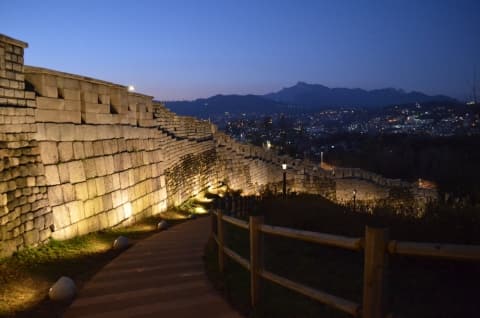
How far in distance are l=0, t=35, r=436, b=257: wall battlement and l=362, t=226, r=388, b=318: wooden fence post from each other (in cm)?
531

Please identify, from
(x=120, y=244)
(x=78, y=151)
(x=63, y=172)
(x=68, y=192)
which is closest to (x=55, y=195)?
(x=68, y=192)

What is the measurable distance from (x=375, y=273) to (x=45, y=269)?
16.5 ft

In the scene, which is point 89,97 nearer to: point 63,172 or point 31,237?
point 63,172

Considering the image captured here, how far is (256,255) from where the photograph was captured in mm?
3627

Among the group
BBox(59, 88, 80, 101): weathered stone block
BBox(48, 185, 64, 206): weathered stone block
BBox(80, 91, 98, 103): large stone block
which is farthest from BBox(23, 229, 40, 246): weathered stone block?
BBox(80, 91, 98, 103): large stone block

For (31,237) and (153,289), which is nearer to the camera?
(153,289)

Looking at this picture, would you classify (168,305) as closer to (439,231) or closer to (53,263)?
(53,263)

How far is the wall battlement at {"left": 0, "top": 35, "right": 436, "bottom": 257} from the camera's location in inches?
233

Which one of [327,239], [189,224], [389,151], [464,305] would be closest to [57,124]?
[189,224]

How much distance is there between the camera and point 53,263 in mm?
5801

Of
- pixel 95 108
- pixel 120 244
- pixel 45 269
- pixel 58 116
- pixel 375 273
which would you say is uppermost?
pixel 95 108

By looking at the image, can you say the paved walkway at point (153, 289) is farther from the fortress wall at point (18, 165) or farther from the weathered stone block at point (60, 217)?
the fortress wall at point (18, 165)

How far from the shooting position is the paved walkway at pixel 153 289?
3736mm

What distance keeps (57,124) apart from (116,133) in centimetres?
225
